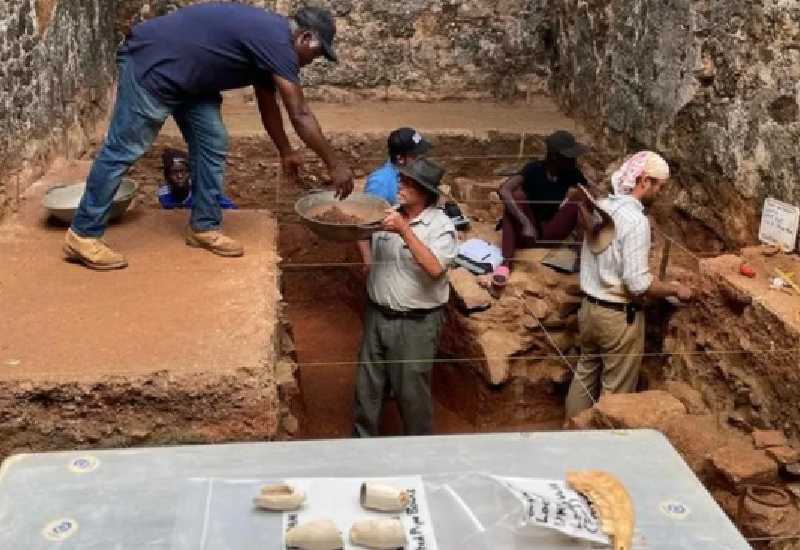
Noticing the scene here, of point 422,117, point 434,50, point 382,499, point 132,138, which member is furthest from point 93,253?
point 434,50

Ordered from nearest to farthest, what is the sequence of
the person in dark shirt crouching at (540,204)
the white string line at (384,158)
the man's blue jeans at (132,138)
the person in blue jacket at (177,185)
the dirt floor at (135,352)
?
1. the dirt floor at (135,352)
2. the man's blue jeans at (132,138)
3. the person in blue jacket at (177,185)
4. the person in dark shirt crouching at (540,204)
5. the white string line at (384,158)

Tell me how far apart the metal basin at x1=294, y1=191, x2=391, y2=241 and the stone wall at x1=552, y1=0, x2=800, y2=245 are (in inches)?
83.2

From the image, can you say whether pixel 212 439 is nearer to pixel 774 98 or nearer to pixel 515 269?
pixel 515 269

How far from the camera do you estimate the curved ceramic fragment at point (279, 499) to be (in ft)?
6.34

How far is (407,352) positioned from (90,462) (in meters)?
2.63

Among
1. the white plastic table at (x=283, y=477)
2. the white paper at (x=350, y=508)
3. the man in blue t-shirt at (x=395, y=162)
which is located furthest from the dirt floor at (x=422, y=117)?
the white paper at (x=350, y=508)

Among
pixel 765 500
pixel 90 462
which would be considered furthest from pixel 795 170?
pixel 90 462

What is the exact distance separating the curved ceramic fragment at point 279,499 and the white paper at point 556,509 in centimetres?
46

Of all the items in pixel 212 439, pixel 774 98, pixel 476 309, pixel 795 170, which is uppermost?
pixel 774 98

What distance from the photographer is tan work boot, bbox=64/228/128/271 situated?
416cm

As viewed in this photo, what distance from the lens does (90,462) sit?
2.14m

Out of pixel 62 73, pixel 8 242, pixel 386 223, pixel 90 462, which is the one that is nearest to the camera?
pixel 90 462

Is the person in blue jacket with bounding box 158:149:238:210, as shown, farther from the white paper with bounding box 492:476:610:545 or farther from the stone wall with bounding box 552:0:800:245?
the white paper with bounding box 492:476:610:545

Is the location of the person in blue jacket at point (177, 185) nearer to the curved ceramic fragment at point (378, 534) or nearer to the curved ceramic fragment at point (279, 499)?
the curved ceramic fragment at point (279, 499)
